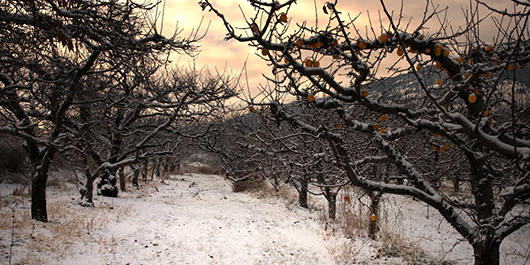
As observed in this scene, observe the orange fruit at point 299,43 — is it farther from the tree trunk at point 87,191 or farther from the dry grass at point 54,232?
the tree trunk at point 87,191

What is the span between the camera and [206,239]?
20.5ft

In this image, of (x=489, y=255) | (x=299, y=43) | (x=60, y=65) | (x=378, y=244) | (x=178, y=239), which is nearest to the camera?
(x=299, y=43)

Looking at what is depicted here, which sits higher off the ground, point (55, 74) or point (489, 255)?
point (55, 74)

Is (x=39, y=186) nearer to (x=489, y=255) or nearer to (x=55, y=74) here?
(x=55, y=74)

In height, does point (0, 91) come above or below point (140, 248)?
above

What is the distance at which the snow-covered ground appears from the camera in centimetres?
459

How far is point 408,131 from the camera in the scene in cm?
323

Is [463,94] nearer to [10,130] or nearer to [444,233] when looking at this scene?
[10,130]

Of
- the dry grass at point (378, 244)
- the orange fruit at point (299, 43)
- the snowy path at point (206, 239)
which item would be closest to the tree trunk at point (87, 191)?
the snowy path at point (206, 239)

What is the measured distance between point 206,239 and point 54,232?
3.14 m

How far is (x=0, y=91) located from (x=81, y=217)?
4.12 metres

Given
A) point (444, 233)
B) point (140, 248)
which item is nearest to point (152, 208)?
point (140, 248)

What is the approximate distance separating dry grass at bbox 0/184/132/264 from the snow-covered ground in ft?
0.04

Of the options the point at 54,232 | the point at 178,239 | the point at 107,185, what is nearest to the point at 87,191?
the point at 107,185
